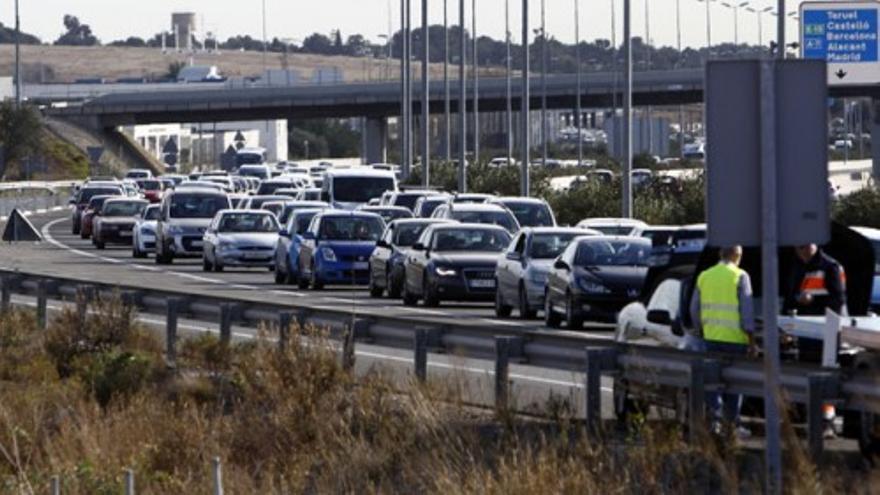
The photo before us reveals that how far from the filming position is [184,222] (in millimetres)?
58094

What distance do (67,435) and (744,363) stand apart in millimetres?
4833

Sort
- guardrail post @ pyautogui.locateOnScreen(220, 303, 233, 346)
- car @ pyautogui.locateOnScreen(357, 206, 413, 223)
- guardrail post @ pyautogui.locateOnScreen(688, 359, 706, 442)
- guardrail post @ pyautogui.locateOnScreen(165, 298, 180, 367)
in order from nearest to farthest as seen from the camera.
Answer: guardrail post @ pyautogui.locateOnScreen(688, 359, 706, 442) → guardrail post @ pyautogui.locateOnScreen(220, 303, 233, 346) → guardrail post @ pyautogui.locateOnScreen(165, 298, 180, 367) → car @ pyautogui.locateOnScreen(357, 206, 413, 223)

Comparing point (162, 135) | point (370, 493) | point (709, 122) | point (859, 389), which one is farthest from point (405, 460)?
point (162, 135)

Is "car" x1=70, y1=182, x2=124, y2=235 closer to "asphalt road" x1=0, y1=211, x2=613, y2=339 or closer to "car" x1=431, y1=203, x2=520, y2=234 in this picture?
"asphalt road" x1=0, y1=211, x2=613, y2=339

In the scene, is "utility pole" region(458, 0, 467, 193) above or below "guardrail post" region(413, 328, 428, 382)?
above

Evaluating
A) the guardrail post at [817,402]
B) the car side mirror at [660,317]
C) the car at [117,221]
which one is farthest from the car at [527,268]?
the car at [117,221]

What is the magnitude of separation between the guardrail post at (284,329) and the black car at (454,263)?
1589cm

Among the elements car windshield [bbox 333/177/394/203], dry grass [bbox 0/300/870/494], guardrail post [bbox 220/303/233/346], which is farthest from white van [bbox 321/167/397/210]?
dry grass [bbox 0/300/870/494]

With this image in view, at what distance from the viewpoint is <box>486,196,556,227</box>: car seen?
50062 mm

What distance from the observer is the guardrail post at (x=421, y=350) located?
2055 centimetres

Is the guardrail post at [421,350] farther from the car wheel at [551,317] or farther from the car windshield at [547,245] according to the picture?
the car windshield at [547,245]

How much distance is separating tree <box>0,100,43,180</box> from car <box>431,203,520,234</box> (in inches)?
3001

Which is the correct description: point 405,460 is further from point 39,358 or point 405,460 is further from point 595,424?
point 39,358

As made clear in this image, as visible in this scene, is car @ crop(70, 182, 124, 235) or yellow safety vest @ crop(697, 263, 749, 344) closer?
yellow safety vest @ crop(697, 263, 749, 344)
